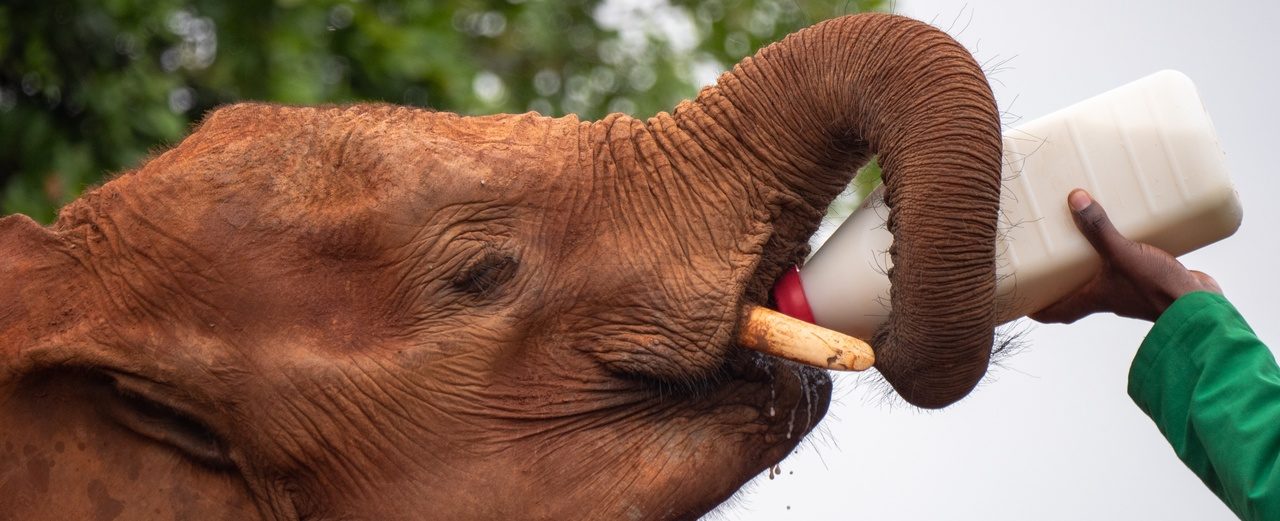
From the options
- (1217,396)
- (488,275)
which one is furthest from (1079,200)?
(488,275)

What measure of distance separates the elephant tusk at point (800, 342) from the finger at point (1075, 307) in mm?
446

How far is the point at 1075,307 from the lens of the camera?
105 inches

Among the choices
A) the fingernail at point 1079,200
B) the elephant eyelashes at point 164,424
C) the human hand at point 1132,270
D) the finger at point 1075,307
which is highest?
the fingernail at point 1079,200

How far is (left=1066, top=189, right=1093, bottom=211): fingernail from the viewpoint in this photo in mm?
2531

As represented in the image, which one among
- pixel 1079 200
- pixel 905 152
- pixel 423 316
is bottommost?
pixel 423 316

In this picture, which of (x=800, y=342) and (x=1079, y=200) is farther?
(x=1079, y=200)

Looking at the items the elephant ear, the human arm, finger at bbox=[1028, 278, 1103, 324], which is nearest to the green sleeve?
the human arm

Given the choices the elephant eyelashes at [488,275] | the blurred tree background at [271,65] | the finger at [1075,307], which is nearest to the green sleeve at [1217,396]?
the finger at [1075,307]

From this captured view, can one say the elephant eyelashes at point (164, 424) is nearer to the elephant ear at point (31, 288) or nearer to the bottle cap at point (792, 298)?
the elephant ear at point (31, 288)

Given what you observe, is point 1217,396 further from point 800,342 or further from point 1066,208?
point 800,342

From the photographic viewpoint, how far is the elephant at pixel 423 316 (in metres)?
2.52

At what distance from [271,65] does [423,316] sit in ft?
9.94

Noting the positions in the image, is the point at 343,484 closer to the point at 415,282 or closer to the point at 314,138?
the point at 415,282

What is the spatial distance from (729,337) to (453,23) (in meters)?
3.98
